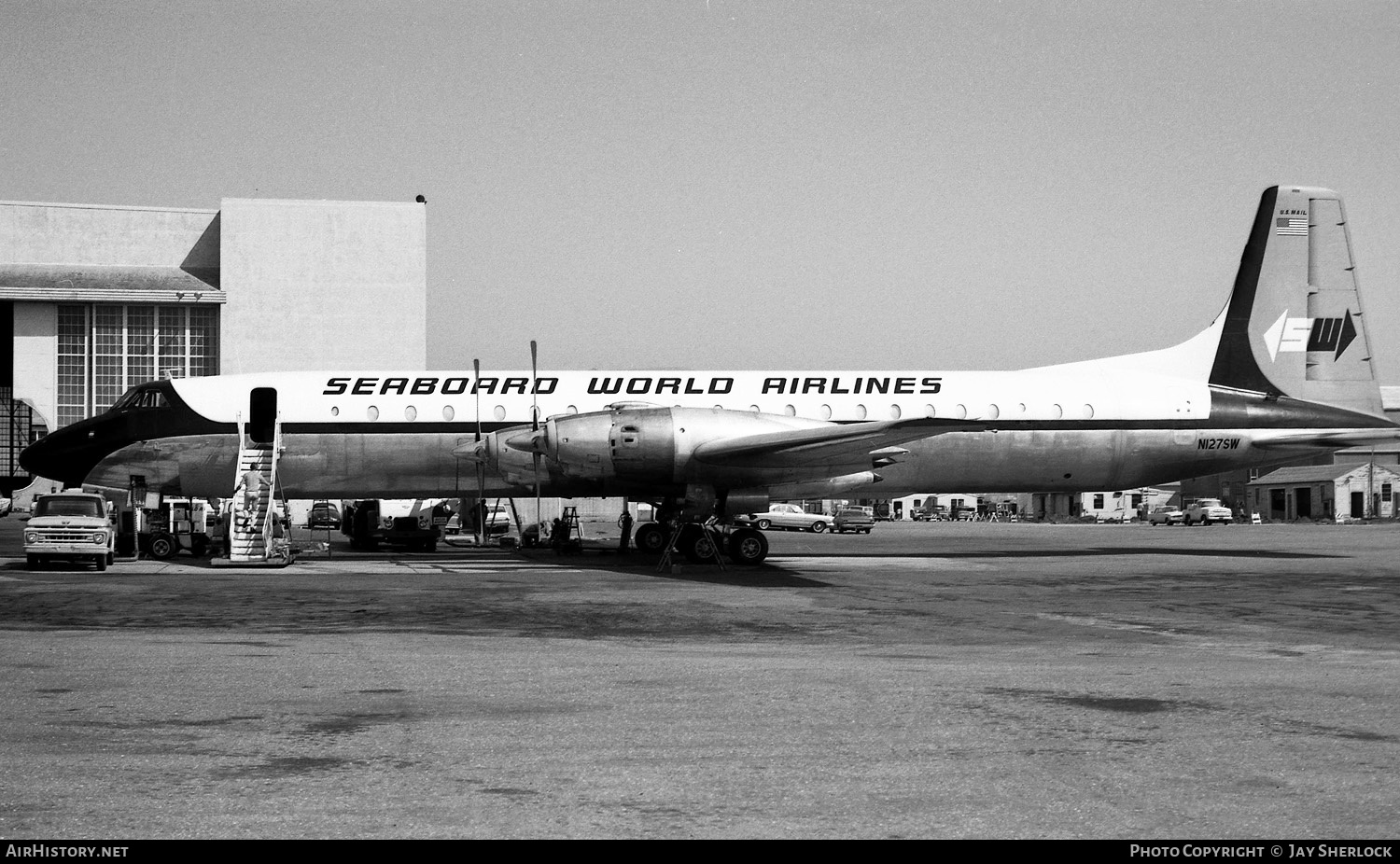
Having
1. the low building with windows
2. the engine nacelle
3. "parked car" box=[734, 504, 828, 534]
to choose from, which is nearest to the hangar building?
"parked car" box=[734, 504, 828, 534]

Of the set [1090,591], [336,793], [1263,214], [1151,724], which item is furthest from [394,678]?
[1263,214]

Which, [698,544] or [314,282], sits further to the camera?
[314,282]

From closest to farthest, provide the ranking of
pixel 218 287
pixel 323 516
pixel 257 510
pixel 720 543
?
1. pixel 257 510
2. pixel 720 543
3. pixel 323 516
4. pixel 218 287

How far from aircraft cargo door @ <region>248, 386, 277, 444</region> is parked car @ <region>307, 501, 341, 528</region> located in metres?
25.3

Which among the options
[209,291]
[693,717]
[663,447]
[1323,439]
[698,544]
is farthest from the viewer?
[209,291]

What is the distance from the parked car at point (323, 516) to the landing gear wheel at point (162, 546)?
24121 mm

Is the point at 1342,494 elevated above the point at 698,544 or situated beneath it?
elevated above

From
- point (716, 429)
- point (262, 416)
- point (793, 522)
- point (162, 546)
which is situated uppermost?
point (262, 416)

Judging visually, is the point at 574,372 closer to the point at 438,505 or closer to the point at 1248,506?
the point at 438,505

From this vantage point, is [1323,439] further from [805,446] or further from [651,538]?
[651,538]

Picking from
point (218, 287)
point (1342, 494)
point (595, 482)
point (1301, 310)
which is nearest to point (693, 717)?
point (595, 482)

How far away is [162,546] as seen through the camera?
31281mm

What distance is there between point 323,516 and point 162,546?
27.4m

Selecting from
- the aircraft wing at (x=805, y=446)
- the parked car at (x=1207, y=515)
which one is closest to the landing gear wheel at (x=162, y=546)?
the aircraft wing at (x=805, y=446)
